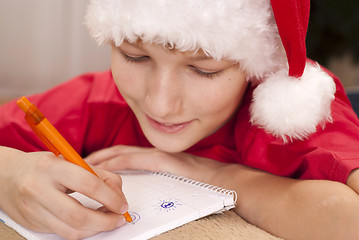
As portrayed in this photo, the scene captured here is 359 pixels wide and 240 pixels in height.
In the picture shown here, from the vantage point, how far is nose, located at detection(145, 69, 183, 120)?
1.95 ft

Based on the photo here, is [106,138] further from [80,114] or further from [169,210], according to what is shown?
[169,210]

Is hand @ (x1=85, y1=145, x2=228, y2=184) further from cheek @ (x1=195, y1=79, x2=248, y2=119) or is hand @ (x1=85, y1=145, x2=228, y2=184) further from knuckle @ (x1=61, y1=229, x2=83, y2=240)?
knuckle @ (x1=61, y1=229, x2=83, y2=240)

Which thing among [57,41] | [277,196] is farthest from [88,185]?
[57,41]

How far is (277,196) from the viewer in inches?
23.7

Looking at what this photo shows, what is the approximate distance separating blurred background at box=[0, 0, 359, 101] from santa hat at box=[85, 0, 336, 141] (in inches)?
50.3

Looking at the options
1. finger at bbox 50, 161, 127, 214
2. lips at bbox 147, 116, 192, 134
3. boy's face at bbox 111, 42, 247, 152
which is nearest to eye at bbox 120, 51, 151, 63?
boy's face at bbox 111, 42, 247, 152

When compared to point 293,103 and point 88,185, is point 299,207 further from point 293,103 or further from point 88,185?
point 88,185

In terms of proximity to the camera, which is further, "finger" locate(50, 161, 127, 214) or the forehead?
the forehead

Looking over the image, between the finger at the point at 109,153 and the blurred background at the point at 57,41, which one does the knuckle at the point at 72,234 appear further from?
the blurred background at the point at 57,41

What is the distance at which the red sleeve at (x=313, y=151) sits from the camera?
615 mm

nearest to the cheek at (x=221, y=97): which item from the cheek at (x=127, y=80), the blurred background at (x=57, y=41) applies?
the cheek at (x=127, y=80)

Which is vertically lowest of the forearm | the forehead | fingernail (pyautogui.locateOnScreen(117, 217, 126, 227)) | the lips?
the forearm

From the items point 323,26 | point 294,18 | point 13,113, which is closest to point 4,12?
point 13,113

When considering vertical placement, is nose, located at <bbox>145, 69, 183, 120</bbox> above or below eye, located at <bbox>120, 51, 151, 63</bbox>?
below
